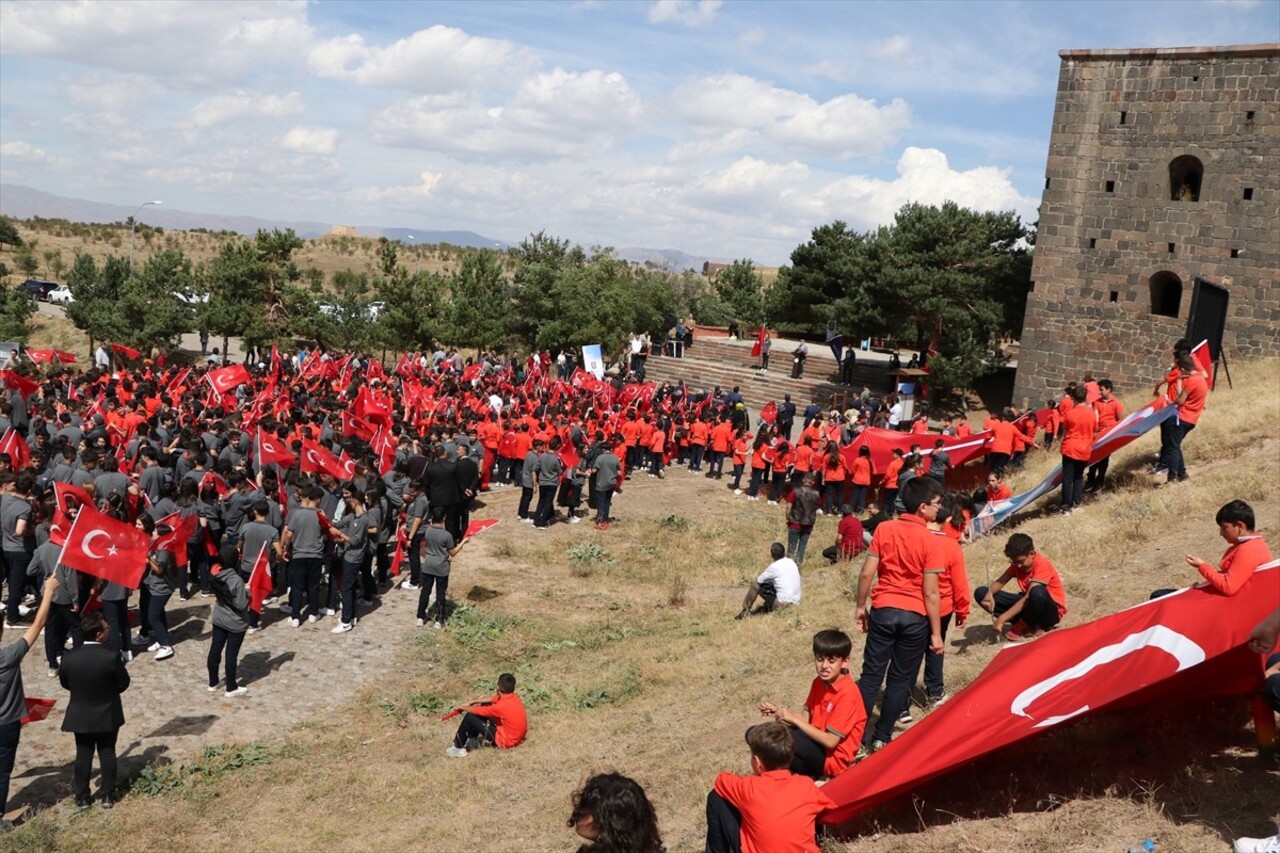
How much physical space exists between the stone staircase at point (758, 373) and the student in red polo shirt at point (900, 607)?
28430mm

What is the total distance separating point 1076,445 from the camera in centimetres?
1346

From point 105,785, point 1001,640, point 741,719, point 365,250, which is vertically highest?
point 365,250

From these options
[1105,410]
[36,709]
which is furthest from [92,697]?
[1105,410]

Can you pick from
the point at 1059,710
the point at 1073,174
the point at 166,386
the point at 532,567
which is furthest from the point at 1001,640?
the point at 1073,174

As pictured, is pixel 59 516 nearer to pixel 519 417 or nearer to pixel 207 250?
pixel 519 417

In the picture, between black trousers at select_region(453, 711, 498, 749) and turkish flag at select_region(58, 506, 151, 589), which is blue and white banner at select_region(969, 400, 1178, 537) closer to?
black trousers at select_region(453, 711, 498, 749)

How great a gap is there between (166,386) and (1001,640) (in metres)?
19.2

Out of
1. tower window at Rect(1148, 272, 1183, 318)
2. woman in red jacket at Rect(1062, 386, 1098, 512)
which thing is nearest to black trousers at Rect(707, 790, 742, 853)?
woman in red jacket at Rect(1062, 386, 1098, 512)

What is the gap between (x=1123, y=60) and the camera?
27.8 metres

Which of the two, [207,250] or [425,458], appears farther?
[207,250]

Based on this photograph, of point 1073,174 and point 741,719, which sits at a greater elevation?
point 1073,174

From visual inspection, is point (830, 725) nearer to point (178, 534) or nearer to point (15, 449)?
point (178, 534)

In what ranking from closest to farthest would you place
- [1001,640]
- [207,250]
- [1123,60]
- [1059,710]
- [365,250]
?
[1059,710] < [1001,640] < [1123,60] < [207,250] < [365,250]

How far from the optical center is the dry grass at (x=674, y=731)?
6.11 meters
